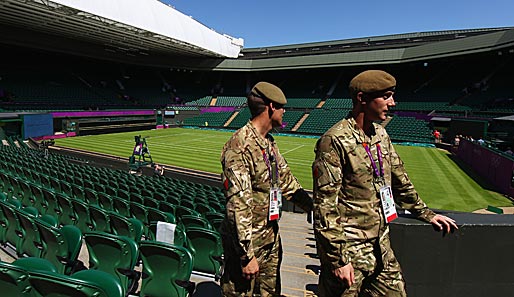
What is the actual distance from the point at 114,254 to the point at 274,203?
1.99 meters

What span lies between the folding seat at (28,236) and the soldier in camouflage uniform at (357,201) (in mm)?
3612

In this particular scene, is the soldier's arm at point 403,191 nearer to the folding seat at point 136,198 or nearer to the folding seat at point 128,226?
the folding seat at point 128,226

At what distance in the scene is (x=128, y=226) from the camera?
4703 millimetres

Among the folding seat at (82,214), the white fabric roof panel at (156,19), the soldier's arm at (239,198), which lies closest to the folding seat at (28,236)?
the folding seat at (82,214)

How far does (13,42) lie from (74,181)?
1417 inches

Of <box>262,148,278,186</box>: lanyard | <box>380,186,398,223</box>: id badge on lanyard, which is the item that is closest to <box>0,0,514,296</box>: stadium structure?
<box>380,186,398,223</box>: id badge on lanyard

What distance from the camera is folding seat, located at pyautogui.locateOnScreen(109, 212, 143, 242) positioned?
4.68 m

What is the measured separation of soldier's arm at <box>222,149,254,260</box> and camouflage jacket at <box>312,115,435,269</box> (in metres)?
0.55

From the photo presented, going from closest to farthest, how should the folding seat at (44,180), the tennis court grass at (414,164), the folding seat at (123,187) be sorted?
the folding seat at (44,180) → the folding seat at (123,187) → the tennis court grass at (414,164)

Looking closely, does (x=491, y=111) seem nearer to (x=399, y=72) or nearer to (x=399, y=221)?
(x=399, y=72)

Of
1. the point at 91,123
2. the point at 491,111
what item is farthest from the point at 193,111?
the point at 491,111

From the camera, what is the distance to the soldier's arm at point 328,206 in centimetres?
238

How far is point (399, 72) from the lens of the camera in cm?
4888

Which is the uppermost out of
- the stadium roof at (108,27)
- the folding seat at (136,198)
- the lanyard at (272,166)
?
the stadium roof at (108,27)
